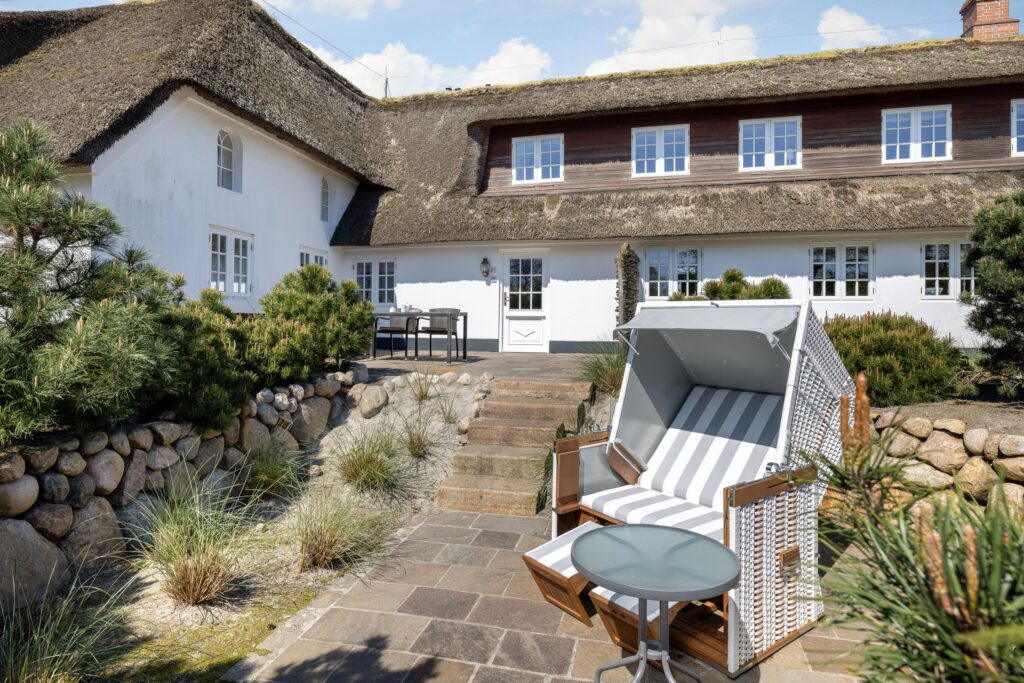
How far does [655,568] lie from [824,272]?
450 inches

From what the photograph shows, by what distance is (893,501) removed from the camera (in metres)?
1.50

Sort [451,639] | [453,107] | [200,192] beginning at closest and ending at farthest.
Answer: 1. [451,639]
2. [200,192]
3. [453,107]

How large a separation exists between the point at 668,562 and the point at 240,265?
10969 mm

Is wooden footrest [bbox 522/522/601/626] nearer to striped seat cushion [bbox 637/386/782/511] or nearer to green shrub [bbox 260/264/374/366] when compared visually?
striped seat cushion [bbox 637/386/782/511]

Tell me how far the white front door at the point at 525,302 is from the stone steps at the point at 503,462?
7621 mm

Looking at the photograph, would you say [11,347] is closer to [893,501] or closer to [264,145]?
[893,501]

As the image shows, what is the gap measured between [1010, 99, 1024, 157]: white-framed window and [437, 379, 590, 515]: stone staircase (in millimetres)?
11402

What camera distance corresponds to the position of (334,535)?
4.12 meters

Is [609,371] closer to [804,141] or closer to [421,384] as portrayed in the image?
[421,384]

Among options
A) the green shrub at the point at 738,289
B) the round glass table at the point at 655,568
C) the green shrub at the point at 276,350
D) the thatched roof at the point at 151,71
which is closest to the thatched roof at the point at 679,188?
the green shrub at the point at 738,289

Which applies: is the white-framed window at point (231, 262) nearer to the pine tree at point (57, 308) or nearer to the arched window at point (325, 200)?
the arched window at point (325, 200)

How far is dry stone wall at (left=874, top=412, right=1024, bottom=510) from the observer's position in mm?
4648

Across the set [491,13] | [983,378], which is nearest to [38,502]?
[983,378]

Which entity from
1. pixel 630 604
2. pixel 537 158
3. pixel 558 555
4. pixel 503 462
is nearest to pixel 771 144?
pixel 537 158
